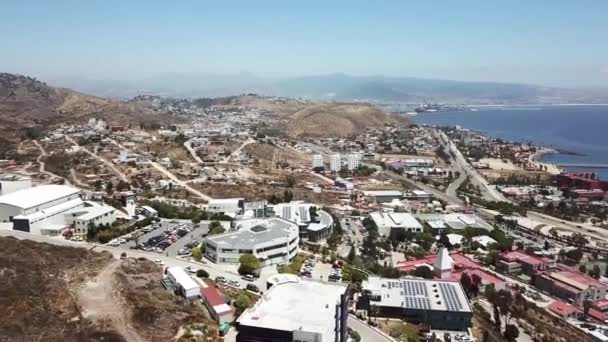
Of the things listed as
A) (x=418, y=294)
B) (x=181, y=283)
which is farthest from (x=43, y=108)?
(x=418, y=294)

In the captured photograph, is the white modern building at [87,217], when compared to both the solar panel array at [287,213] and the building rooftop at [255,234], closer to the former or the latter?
the building rooftop at [255,234]

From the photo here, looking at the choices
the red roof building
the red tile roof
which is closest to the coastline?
the red tile roof

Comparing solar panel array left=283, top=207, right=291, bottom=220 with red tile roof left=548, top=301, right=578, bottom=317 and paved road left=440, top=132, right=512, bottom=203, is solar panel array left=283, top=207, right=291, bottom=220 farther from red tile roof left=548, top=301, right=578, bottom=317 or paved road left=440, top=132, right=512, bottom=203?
paved road left=440, top=132, right=512, bottom=203

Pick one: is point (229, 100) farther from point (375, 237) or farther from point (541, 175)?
point (375, 237)

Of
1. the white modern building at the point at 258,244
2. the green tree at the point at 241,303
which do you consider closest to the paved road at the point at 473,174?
the white modern building at the point at 258,244

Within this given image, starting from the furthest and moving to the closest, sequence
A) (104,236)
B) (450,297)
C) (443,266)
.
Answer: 1. (104,236)
2. (443,266)
3. (450,297)

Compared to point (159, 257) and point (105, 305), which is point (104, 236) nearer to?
point (159, 257)

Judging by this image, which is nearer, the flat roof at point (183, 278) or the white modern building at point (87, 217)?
the flat roof at point (183, 278)
